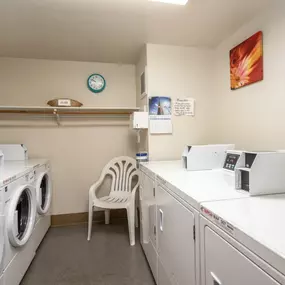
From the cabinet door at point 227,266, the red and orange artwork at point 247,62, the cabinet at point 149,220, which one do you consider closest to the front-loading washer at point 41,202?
the cabinet at point 149,220

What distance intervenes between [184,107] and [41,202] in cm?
195

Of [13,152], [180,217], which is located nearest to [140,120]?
[180,217]

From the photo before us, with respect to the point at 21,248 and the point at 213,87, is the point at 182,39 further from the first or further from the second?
the point at 21,248

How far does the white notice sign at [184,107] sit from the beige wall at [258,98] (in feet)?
1.05

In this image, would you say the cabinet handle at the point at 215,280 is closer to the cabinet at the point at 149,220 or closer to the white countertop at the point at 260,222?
the white countertop at the point at 260,222

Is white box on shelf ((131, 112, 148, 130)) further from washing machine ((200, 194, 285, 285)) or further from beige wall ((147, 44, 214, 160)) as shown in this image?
washing machine ((200, 194, 285, 285))

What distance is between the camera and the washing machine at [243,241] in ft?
1.83

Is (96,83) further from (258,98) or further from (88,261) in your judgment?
(88,261)

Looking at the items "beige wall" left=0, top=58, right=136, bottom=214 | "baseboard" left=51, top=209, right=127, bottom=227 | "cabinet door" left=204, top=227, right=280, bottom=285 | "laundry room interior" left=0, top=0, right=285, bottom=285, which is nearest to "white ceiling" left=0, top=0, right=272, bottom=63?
"laundry room interior" left=0, top=0, right=285, bottom=285

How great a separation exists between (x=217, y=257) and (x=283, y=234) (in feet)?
0.86

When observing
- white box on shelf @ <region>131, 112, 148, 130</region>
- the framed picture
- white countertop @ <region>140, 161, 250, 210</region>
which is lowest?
white countertop @ <region>140, 161, 250, 210</region>

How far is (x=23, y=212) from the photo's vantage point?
184 cm

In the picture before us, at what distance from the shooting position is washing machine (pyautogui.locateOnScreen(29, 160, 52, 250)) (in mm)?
2102

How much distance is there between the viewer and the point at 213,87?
102 inches
